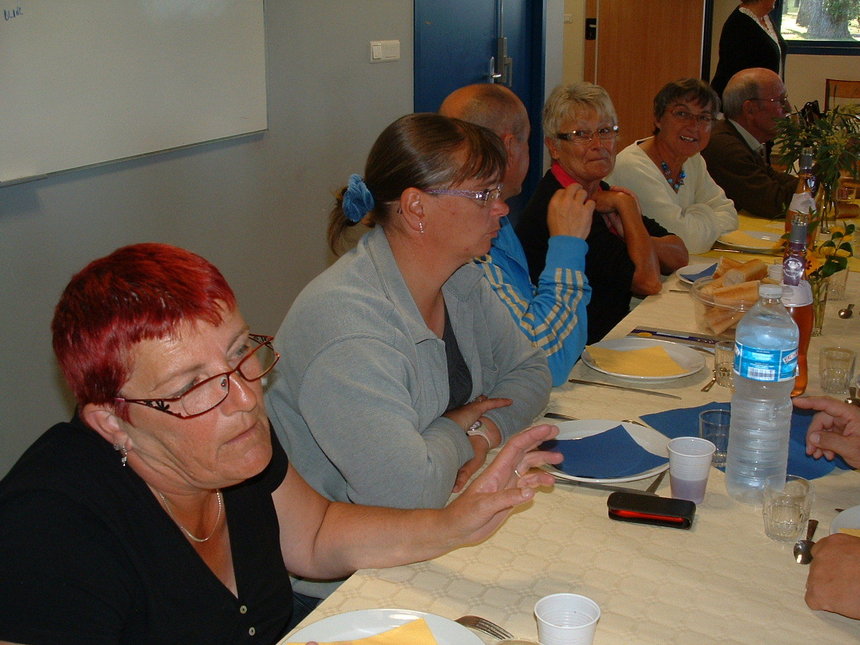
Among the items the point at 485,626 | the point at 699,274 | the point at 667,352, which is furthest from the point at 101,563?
Answer: the point at 699,274

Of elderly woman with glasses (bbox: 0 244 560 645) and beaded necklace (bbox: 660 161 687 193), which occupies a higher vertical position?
beaded necklace (bbox: 660 161 687 193)

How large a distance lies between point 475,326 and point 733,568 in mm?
804

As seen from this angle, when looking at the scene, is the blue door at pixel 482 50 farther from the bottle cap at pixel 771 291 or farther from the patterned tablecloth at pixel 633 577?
the patterned tablecloth at pixel 633 577

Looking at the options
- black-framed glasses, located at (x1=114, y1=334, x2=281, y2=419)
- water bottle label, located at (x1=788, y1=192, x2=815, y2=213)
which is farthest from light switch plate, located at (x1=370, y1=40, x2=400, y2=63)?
black-framed glasses, located at (x1=114, y1=334, x2=281, y2=419)

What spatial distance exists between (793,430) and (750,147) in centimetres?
275

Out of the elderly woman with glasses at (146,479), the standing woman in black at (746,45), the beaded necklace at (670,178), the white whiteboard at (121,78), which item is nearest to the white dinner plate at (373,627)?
the elderly woman with glasses at (146,479)

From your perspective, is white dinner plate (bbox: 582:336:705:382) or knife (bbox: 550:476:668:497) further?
white dinner plate (bbox: 582:336:705:382)

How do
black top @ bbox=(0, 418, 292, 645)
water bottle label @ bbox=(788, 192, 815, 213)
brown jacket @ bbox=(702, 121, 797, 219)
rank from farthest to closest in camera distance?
brown jacket @ bbox=(702, 121, 797, 219), water bottle label @ bbox=(788, 192, 815, 213), black top @ bbox=(0, 418, 292, 645)

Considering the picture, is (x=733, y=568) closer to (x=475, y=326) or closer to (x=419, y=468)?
(x=419, y=468)

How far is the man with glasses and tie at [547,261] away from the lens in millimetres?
2135

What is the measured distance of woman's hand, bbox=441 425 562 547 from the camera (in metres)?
1.32

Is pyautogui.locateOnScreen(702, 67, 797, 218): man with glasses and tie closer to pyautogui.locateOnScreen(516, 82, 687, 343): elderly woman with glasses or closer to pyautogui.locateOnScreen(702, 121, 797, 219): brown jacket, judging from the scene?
pyautogui.locateOnScreen(702, 121, 797, 219): brown jacket

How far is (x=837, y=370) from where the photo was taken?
6.63ft

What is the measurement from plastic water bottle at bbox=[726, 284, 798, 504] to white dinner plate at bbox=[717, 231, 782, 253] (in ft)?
5.91
